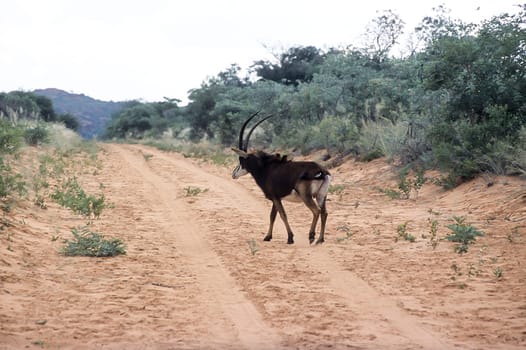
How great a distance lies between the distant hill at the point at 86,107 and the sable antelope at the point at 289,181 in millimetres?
112702

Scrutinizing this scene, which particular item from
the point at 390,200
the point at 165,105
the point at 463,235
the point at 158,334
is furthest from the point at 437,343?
the point at 165,105

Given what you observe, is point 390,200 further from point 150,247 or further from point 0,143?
point 0,143

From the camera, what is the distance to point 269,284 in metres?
7.35

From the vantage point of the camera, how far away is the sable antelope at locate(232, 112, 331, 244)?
1004cm

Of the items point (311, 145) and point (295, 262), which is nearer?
point (295, 262)

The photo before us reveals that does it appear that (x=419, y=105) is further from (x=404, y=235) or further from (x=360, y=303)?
(x=360, y=303)

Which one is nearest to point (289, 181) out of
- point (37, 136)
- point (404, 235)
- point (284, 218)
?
point (284, 218)

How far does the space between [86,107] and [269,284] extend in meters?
131

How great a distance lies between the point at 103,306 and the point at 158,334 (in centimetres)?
102

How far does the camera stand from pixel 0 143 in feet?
44.0

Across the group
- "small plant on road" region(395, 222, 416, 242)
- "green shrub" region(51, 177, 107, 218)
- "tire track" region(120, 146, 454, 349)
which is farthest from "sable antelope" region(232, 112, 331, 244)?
"green shrub" region(51, 177, 107, 218)

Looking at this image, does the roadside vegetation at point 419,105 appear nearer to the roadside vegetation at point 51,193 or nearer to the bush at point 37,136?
the roadside vegetation at point 51,193

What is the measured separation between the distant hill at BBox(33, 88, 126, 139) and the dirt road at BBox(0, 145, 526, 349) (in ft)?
368

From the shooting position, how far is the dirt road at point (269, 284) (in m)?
5.51
